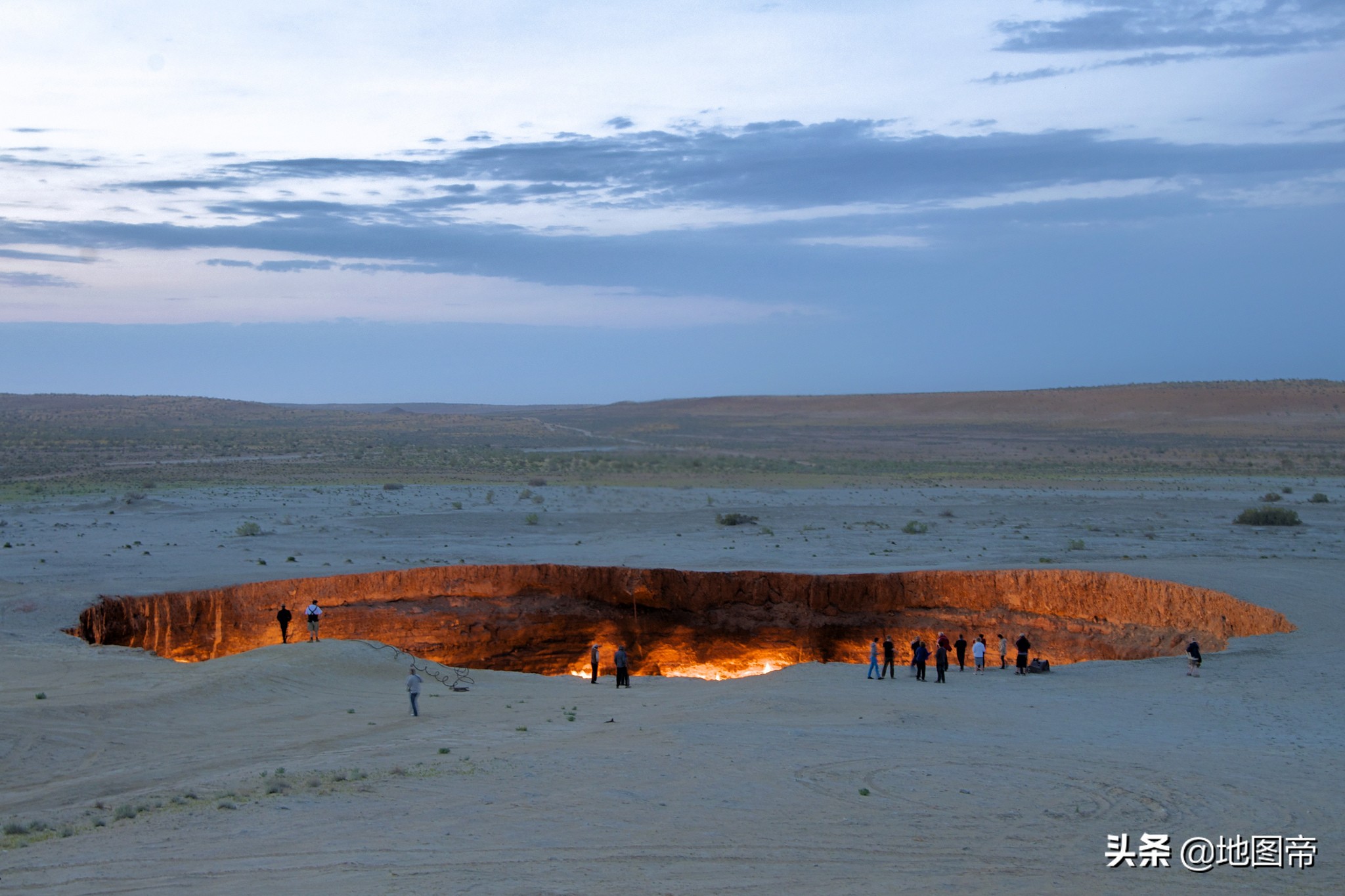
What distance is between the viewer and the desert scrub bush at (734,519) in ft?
107

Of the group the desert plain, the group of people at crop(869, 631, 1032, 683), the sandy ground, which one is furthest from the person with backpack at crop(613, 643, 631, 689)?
the group of people at crop(869, 631, 1032, 683)

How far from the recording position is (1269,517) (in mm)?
30969

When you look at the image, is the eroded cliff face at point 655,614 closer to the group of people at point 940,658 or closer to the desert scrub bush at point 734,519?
the group of people at point 940,658

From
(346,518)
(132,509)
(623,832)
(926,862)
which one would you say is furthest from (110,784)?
(132,509)

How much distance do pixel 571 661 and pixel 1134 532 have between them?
1843 centimetres

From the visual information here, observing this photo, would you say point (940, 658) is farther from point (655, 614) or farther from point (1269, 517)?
point (1269, 517)

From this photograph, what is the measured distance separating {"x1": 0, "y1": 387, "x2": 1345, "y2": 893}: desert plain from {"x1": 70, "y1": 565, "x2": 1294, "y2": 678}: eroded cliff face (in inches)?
37.1

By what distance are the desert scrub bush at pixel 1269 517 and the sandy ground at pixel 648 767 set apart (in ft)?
26.4

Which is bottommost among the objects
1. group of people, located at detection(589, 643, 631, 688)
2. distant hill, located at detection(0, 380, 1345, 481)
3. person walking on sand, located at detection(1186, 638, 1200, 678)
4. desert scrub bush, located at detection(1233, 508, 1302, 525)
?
group of people, located at detection(589, 643, 631, 688)

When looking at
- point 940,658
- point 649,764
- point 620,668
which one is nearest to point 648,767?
point 649,764

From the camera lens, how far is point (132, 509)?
34.3 metres

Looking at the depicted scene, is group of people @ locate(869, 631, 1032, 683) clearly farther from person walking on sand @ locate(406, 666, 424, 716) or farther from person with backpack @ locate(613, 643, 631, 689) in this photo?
person walking on sand @ locate(406, 666, 424, 716)

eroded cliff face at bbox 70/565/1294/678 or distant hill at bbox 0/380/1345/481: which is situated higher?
distant hill at bbox 0/380/1345/481

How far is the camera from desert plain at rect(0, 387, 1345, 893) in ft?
24.0
